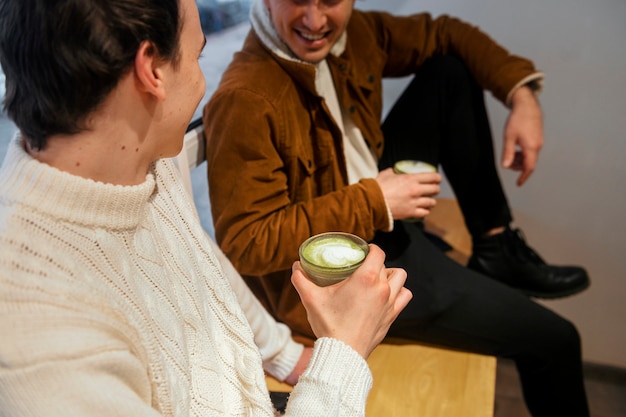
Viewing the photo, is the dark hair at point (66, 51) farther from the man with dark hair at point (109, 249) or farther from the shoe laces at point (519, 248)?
the shoe laces at point (519, 248)

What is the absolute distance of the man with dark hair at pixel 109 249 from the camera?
565 mm

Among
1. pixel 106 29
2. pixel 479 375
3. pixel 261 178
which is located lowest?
pixel 479 375

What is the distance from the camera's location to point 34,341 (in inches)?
21.7

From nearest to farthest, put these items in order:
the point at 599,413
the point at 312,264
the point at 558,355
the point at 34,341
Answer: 1. the point at 34,341
2. the point at 312,264
3. the point at 558,355
4. the point at 599,413

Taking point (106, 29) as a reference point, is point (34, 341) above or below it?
below

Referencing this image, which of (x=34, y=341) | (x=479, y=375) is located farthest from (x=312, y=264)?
(x=479, y=375)

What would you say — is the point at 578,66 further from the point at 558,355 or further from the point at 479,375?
the point at 479,375

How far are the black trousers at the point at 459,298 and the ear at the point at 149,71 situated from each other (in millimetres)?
603

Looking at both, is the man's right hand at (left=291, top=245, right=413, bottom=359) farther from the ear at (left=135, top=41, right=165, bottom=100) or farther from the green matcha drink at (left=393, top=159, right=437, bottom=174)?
the green matcha drink at (left=393, top=159, right=437, bottom=174)

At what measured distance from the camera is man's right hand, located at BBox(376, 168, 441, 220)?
3.96ft

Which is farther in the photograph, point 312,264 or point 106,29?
point 312,264

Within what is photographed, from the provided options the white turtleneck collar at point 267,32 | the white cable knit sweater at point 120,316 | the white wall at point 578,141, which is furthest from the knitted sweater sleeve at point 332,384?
the white wall at point 578,141

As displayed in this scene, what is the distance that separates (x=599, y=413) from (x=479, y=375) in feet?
3.25

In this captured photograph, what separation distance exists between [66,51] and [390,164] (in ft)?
3.39
